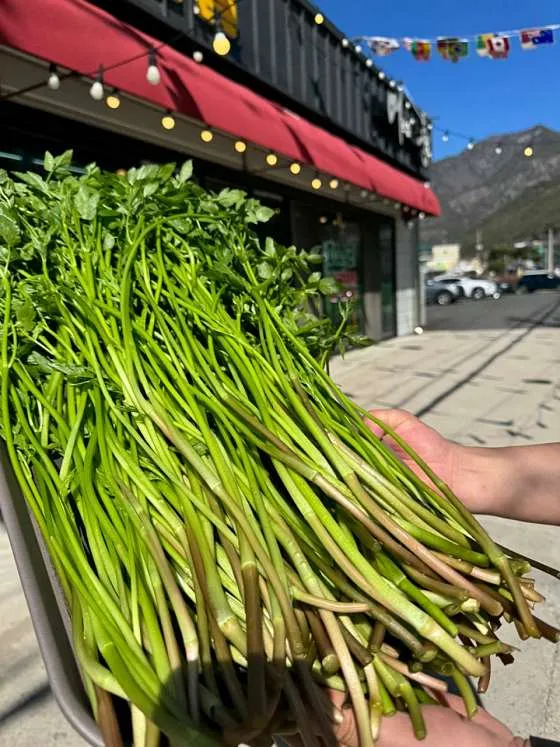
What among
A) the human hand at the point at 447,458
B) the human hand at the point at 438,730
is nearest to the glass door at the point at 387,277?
the human hand at the point at 447,458

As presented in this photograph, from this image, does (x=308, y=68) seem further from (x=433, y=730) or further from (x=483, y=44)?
(x=433, y=730)

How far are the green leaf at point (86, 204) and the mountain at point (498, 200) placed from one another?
48453mm

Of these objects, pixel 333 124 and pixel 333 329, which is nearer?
pixel 333 329

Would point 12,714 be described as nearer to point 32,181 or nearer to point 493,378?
point 32,181

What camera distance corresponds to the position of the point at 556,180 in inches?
4496

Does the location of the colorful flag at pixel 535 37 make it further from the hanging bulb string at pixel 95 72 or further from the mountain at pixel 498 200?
the mountain at pixel 498 200

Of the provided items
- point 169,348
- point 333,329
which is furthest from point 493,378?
point 169,348

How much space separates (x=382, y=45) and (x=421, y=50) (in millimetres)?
638

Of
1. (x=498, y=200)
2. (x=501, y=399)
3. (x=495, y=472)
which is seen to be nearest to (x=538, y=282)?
(x=501, y=399)

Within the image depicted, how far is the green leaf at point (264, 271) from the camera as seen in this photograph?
1.58m

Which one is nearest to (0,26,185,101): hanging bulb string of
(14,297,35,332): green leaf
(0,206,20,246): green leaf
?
(0,206,20,246): green leaf

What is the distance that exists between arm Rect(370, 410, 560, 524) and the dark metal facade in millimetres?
4122

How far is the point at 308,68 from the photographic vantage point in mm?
8117

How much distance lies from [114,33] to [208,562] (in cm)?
410
